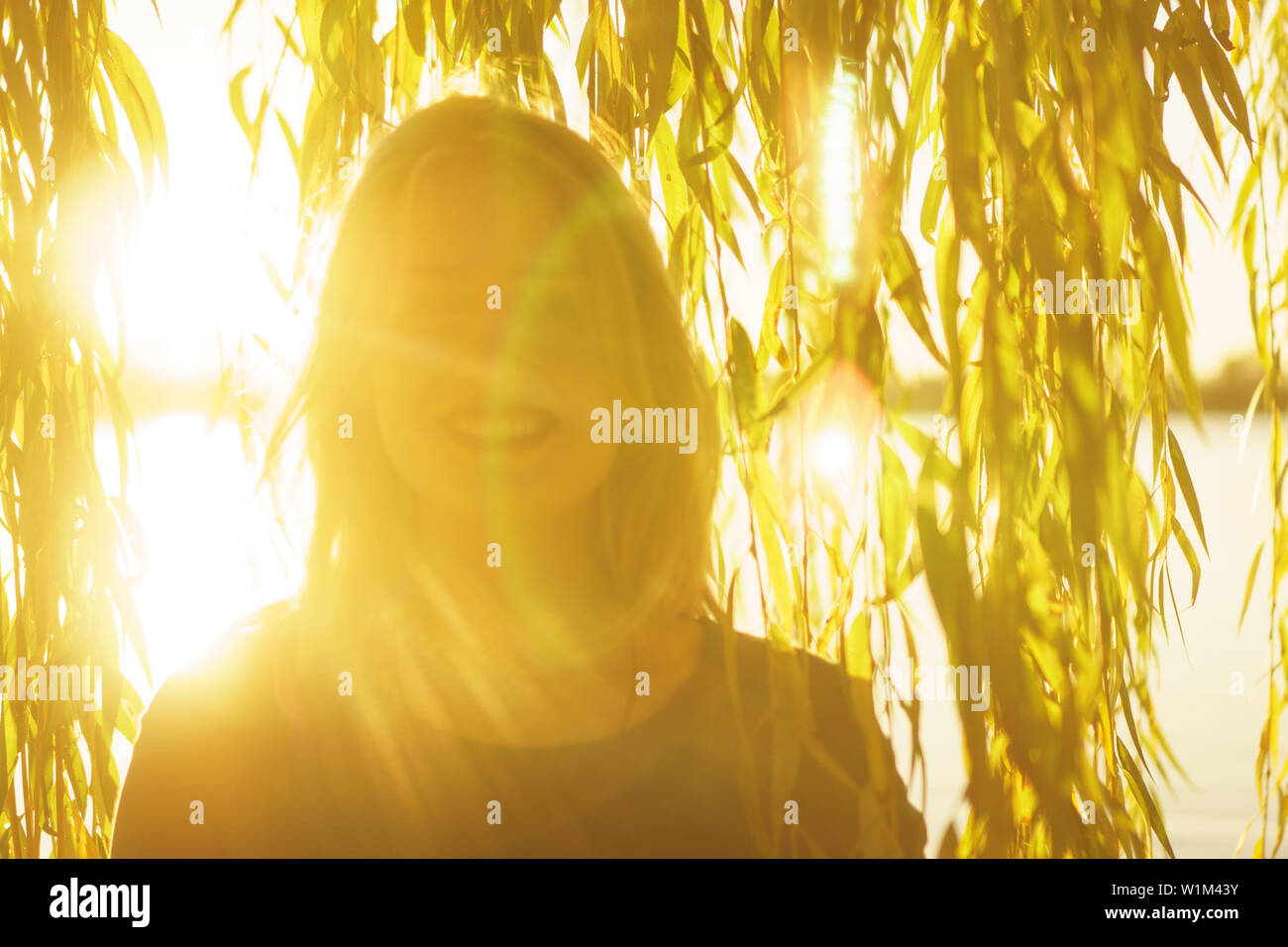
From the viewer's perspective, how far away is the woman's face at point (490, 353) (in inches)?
29.3

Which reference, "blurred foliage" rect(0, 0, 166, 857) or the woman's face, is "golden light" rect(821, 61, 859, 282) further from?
"blurred foliage" rect(0, 0, 166, 857)

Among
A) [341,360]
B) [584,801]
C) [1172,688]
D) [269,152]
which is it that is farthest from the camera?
[1172,688]

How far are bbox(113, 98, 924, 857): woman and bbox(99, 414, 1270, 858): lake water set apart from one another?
0.09 m

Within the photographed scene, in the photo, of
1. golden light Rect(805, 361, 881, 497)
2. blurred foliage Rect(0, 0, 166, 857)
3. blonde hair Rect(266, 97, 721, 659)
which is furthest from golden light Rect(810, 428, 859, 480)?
blurred foliage Rect(0, 0, 166, 857)

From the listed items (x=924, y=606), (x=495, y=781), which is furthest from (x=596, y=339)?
(x=924, y=606)

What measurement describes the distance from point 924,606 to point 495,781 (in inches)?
50.4

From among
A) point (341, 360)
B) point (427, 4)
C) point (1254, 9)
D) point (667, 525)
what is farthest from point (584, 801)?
point (1254, 9)

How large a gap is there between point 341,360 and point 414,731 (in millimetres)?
286

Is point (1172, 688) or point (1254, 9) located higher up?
point (1254, 9)

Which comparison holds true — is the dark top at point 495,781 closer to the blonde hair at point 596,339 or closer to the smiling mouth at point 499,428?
the blonde hair at point 596,339

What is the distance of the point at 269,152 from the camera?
92cm

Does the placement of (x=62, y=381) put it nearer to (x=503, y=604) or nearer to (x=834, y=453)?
(x=503, y=604)

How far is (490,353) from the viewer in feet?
2.43
